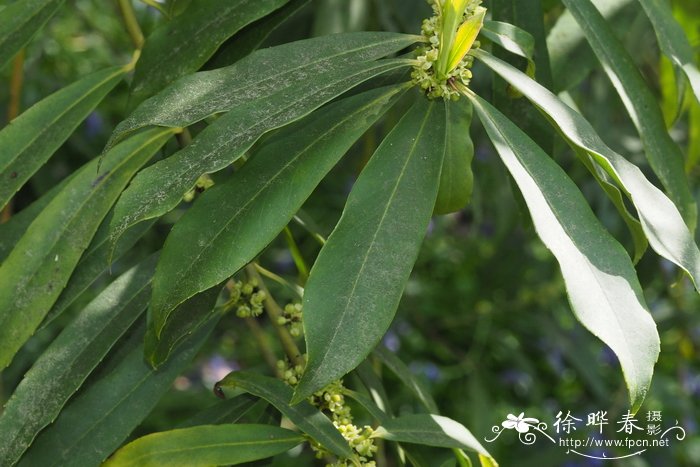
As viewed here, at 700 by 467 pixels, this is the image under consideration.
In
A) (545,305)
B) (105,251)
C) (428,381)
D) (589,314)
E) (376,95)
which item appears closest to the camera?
(589,314)

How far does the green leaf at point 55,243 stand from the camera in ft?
2.67

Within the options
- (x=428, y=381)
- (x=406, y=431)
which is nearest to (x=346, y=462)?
(x=406, y=431)

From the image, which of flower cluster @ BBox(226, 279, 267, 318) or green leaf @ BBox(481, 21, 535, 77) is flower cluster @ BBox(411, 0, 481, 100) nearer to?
green leaf @ BBox(481, 21, 535, 77)

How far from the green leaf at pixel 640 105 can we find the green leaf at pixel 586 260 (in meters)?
0.16

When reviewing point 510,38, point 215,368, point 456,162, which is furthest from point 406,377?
point 215,368

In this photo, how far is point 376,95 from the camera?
2.51ft

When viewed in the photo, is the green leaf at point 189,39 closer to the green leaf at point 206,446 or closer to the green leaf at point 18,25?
the green leaf at point 18,25

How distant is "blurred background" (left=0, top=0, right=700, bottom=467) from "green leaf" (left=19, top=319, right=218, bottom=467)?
2.45 feet

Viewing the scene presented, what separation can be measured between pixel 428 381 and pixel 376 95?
1494mm

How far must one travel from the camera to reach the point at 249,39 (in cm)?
93

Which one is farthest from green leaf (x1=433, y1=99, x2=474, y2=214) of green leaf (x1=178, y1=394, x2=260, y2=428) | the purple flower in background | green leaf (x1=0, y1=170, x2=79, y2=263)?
the purple flower in background

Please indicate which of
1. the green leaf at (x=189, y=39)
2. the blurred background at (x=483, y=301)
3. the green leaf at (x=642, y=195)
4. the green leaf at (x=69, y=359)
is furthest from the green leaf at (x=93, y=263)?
the blurred background at (x=483, y=301)

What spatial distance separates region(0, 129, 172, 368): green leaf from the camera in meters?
0.81

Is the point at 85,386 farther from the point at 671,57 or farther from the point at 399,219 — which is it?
the point at 671,57
